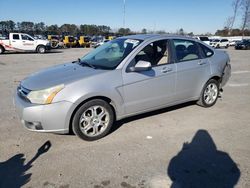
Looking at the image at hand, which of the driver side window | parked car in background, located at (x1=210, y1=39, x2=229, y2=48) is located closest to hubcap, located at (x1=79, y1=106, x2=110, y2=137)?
the driver side window

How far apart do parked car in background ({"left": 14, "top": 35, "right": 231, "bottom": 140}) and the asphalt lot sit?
329mm

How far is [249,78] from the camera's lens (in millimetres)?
9180

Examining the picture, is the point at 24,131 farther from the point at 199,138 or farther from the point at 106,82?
the point at 199,138

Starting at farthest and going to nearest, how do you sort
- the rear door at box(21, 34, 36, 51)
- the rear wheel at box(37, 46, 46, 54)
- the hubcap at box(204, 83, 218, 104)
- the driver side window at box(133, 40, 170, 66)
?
the rear wheel at box(37, 46, 46, 54) → the rear door at box(21, 34, 36, 51) → the hubcap at box(204, 83, 218, 104) → the driver side window at box(133, 40, 170, 66)

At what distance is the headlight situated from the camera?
3.47m

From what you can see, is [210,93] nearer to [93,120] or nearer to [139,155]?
Result: [139,155]

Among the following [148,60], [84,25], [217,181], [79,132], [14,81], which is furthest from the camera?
[84,25]

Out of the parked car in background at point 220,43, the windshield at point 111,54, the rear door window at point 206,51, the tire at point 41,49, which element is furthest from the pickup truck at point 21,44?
the parked car in background at point 220,43

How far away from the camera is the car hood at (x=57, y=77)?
3652mm

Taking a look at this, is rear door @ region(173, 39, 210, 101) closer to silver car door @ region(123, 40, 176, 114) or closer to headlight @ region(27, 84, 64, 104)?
silver car door @ region(123, 40, 176, 114)

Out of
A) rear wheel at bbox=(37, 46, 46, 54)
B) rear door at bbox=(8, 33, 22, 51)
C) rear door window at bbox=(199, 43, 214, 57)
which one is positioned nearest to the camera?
rear door window at bbox=(199, 43, 214, 57)

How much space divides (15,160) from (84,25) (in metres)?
71.0

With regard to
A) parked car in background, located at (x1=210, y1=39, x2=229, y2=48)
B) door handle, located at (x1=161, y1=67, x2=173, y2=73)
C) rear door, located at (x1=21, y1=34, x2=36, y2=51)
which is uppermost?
parked car in background, located at (x1=210, y1=39, x2=229, y2=48)

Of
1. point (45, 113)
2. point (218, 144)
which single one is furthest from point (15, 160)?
point (218, 144)
